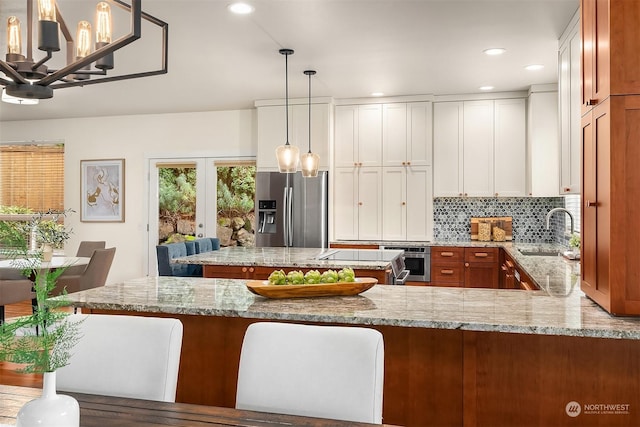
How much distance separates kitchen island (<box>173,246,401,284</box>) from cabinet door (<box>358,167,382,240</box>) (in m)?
1.55

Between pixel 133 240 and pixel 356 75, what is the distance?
13.3 ft

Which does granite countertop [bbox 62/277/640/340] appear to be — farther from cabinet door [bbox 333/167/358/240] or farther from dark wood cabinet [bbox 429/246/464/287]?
cabinet door [bbox 333/167/358/240]

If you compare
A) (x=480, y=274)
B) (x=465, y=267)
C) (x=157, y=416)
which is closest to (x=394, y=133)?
(x=465, y=267)

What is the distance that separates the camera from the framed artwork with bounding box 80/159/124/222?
24.0ft

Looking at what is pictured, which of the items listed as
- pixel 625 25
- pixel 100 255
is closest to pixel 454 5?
pixel 625 25

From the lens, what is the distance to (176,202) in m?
7.20

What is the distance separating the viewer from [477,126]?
5938 mm

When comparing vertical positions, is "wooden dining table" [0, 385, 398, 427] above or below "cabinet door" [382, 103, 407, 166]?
below

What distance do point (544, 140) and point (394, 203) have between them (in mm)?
1725

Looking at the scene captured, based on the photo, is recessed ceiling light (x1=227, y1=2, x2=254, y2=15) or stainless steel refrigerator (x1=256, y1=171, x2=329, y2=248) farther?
stainless steel refrigerator (x1=256, y1=171, x2=329, y2=248)

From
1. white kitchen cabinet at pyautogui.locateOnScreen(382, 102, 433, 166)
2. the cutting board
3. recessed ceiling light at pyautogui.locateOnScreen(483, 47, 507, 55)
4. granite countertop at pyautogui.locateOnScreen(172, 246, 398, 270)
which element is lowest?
granite countertop at pyautogui.locateOnScreen(172, 246, 398, 270)

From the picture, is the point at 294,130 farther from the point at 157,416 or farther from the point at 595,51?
the point at 157,416

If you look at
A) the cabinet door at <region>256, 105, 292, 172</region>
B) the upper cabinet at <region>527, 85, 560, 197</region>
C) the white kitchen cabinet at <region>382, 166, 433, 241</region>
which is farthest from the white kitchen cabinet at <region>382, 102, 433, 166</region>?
the cabinet door at <region>256, 105, 292, 172</region>

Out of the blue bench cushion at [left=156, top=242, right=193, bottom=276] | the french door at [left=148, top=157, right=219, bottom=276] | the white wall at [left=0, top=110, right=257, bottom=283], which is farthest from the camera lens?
the french door at [left=148, top=157, right=219, bottom=276]
